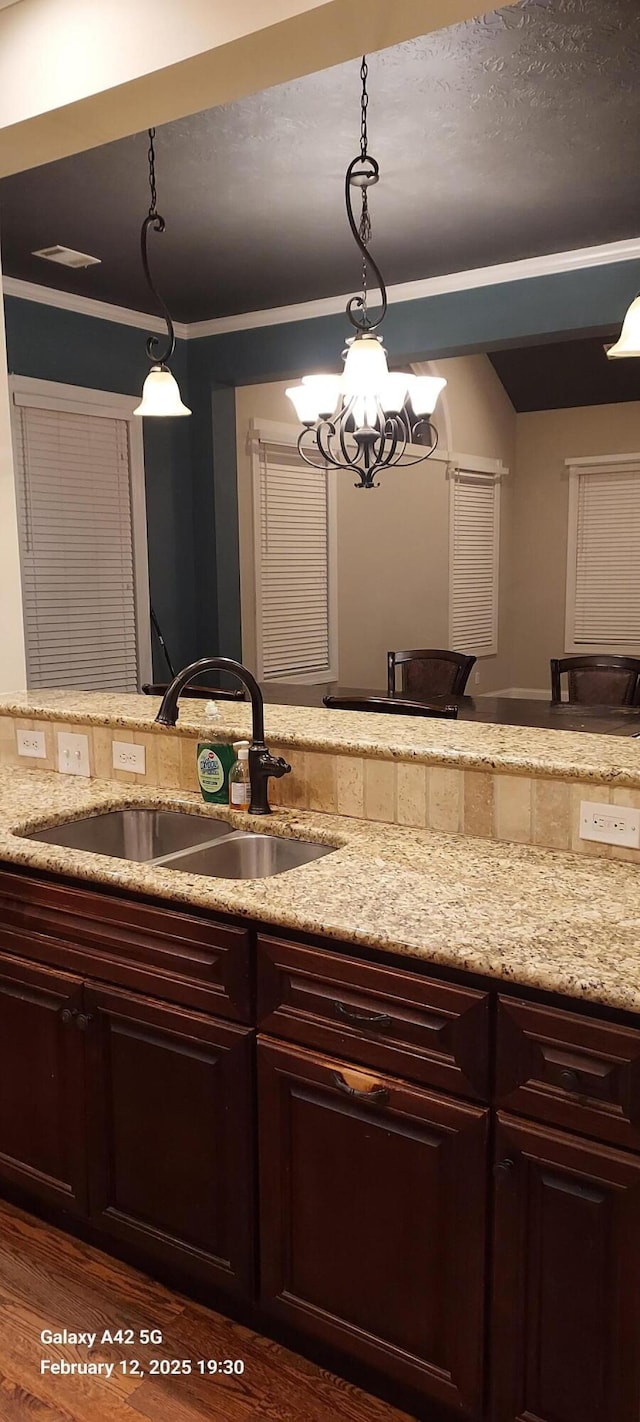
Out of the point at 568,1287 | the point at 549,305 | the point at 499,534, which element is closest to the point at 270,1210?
the point at 568,1287

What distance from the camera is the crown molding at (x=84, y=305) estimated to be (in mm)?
4660

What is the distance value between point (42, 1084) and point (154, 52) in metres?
2.15

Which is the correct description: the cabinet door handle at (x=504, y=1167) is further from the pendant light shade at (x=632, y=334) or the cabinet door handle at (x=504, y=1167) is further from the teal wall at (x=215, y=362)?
the teal wall at (x=215, y=362)

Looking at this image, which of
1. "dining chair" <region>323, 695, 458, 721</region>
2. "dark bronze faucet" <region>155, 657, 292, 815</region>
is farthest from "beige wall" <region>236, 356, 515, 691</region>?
"dark bronze faucet" <region>155, 657, 292, 815</region>

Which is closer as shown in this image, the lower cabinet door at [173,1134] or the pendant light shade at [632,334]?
the lower cabinet door at [173,1134]

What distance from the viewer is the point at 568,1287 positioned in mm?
1409

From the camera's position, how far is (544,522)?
8648 mm

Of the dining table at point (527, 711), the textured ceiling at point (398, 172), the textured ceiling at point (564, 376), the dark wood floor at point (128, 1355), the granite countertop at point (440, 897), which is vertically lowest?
the dark wood floor at point (128, 1355)

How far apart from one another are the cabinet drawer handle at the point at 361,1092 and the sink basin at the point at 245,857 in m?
0.62

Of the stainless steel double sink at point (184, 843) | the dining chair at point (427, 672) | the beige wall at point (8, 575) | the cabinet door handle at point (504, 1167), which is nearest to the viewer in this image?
the cabinet door handle at point (504, 1167)

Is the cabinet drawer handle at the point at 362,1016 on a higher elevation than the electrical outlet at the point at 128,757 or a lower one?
lower

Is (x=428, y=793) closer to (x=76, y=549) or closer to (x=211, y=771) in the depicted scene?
(x=211, y=771)

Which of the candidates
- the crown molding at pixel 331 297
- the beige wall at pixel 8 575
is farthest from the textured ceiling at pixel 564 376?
the beige wall at pixel 8 575

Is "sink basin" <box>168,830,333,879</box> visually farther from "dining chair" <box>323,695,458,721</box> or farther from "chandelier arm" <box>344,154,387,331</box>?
"chandelier arm" <box>344,154,387,331</box>
